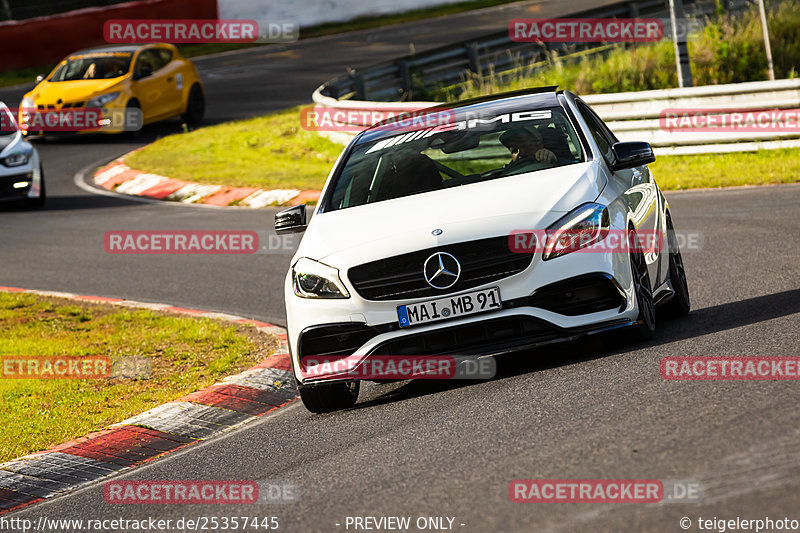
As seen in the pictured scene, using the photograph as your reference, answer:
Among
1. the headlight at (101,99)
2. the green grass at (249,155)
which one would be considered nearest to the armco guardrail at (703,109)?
the green grass at (249,155)

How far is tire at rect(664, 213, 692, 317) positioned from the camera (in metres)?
8.38

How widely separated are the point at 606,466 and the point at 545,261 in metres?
1.93

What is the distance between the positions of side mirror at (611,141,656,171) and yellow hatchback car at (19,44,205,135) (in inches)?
731

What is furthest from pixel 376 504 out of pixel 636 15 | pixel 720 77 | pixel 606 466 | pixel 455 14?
pixel 455 14

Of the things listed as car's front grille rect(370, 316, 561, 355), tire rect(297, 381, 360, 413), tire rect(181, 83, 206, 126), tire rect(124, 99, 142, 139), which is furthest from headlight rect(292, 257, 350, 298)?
tire rect(181, 83, 206, 126)

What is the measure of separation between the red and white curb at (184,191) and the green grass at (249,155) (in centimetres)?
25

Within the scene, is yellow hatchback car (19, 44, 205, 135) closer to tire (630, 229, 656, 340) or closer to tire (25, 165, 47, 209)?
tire (25, 165, 47, 209)

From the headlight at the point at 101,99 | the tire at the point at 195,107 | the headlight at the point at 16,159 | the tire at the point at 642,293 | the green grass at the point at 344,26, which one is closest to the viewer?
the tire at the point at 642,293

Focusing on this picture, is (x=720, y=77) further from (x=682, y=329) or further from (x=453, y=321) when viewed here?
(x=453, y=321)

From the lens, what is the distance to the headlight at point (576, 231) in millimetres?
6863

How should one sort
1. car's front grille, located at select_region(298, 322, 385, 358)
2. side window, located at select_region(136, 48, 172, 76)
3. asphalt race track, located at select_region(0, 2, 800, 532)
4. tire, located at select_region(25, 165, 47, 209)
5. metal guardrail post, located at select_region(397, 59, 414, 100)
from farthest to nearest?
1. side window, located at select_region(136, 48, 172, 76)
2. metal guardrail post, located at select_region(397, 59, 414, 100)
3. tire, located at select_region(25, 165, 47, 209)
4. car's front grille, located at select_region(298, 322, 385, 358)
5. asphalt race track, located at select_region(0, 2, 800, 532)

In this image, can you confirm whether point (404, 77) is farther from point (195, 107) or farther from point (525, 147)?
point (525, 147)

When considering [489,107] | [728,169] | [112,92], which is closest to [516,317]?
[489,107]

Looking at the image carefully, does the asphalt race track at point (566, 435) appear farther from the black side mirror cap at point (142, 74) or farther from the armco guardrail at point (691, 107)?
the black side mirror cap at point (142, 74)
